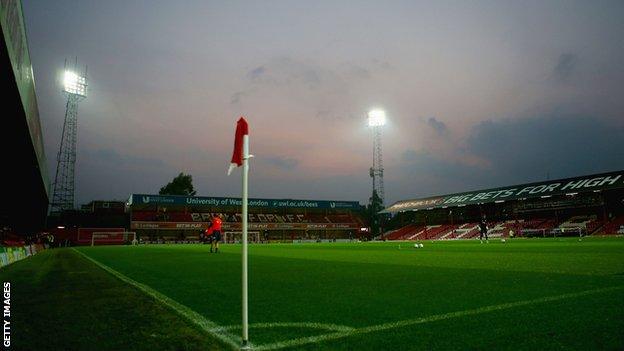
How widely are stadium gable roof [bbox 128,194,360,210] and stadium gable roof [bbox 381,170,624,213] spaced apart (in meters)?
21.3

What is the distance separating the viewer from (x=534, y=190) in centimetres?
4212

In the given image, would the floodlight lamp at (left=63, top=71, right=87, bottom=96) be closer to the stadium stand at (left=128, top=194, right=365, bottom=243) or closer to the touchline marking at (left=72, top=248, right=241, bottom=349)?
the stadium stand at (left=128, top=194, right=365, bottom=243)

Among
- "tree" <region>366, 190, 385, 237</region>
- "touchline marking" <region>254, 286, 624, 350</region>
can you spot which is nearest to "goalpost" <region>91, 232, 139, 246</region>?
"tree" <region>366, 190, 385, 237</region>

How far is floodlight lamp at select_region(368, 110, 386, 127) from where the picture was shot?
5669 centimetres

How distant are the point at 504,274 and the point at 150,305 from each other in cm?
664

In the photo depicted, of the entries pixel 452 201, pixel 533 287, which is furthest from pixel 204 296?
pixel 452 201

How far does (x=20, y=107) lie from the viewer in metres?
7.71

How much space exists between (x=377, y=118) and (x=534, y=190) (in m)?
23.1

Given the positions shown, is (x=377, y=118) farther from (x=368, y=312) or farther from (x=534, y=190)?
(x=368, y=312)

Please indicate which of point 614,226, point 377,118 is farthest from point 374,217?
point 614,226

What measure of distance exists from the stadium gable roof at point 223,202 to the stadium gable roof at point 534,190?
21276 mm

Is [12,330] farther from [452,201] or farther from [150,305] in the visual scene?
[452,201]

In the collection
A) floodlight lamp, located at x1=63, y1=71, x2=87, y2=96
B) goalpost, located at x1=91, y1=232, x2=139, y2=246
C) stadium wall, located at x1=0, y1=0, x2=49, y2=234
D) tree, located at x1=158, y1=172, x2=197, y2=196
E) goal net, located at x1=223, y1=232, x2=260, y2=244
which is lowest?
goal net, located at x1=223, y1=232, x2=260, y2=244

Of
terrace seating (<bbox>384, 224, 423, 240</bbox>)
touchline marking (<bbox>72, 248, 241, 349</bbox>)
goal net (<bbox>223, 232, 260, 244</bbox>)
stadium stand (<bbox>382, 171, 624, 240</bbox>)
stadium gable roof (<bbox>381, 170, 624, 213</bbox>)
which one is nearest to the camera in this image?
touchline marking (<bbox>72, 248, 241, 349</bbox>)
